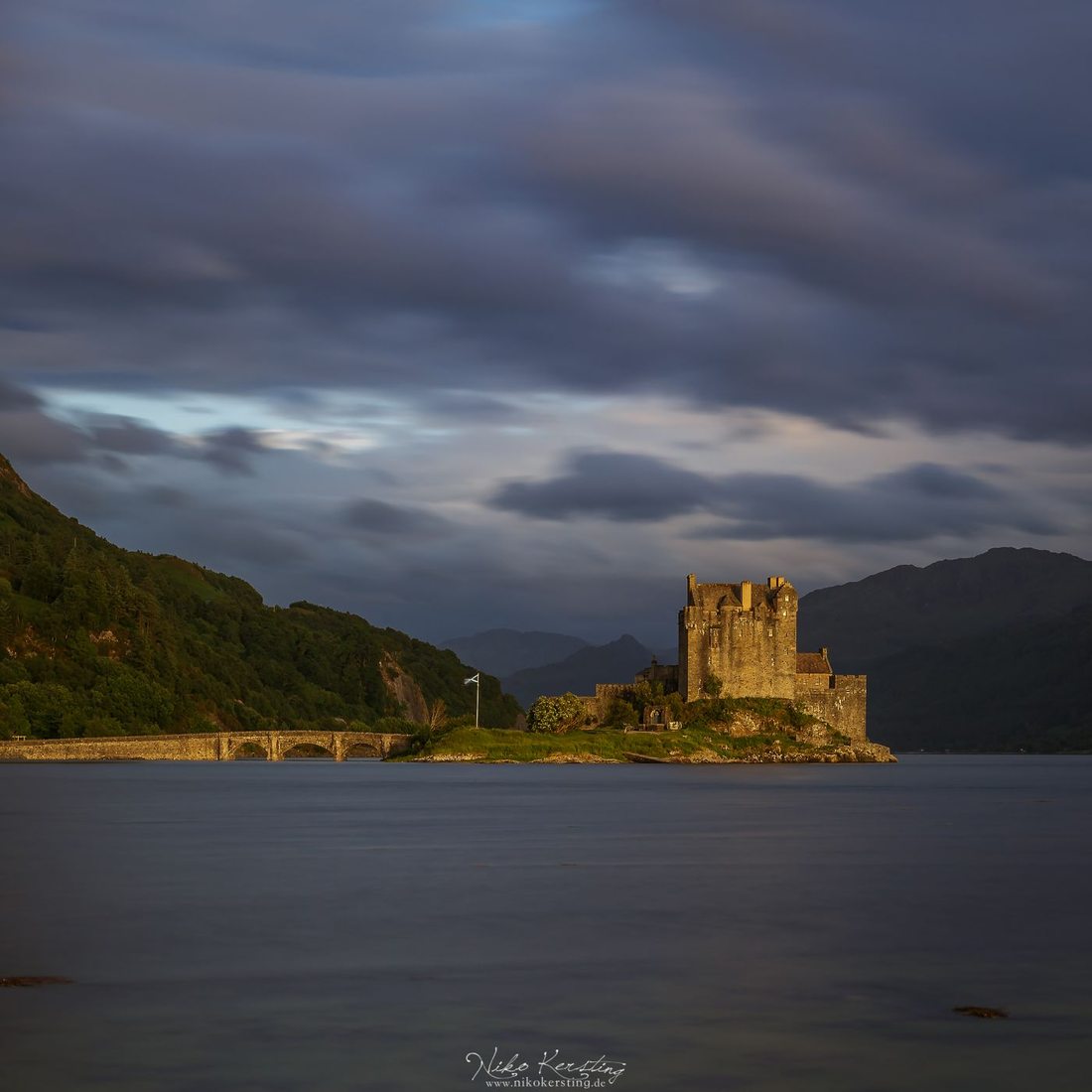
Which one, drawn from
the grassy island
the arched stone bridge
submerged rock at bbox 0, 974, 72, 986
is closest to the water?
submerged rock at bbox 0, 974, 72, 986

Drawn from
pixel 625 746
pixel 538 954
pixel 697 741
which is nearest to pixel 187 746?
pixel 625 746

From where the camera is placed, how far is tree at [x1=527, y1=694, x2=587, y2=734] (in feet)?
538

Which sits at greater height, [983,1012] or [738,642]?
[738,642]

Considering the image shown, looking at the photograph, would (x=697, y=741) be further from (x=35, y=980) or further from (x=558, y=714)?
(x=35, y=980)

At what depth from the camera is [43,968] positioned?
29.7m

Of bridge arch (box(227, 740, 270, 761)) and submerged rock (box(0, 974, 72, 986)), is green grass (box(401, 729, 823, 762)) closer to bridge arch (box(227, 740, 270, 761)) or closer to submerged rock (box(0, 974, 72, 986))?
bridge arch (box(227, 740, 270, 761))

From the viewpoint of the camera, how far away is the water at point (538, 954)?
74.5 feet

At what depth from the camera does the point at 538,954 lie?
108ft

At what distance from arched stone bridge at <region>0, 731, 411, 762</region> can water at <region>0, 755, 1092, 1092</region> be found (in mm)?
95310

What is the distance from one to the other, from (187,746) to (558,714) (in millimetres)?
45208

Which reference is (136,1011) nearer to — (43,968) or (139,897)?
(43,968)

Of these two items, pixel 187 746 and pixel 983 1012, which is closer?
pixel 983 1012

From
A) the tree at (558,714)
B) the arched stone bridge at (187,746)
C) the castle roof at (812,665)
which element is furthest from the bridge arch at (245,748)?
the castle roof at (812,665)

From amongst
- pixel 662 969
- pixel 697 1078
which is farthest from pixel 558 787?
pixel 697 1078
